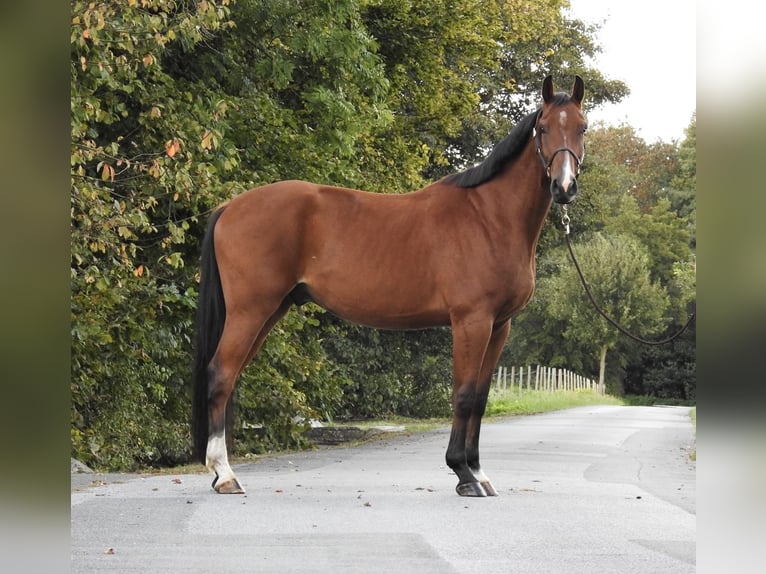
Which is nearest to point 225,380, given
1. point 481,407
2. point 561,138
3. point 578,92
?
point 481,407

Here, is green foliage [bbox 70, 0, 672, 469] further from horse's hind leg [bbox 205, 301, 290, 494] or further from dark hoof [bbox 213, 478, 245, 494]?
dark hoof [bbox 213, 478, 245, 494]

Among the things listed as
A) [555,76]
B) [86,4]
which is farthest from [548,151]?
[555,76]

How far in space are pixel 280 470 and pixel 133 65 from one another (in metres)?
4.66

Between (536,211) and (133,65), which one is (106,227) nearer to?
(133,65)

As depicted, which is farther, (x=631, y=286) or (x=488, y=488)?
(x=631, y=286)

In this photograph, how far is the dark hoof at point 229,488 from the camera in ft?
25.2

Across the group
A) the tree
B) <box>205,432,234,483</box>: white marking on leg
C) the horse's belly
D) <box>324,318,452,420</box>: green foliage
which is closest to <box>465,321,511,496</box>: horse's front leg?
the horse's belly

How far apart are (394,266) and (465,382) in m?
1.01

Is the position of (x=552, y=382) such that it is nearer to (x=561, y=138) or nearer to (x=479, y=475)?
(x=479, y=475)

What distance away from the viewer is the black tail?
7930mm

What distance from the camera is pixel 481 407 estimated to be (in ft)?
26.2

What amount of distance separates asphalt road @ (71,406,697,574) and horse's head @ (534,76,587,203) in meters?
2.16

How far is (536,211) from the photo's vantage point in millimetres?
7809

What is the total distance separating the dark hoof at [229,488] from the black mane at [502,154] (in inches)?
109
